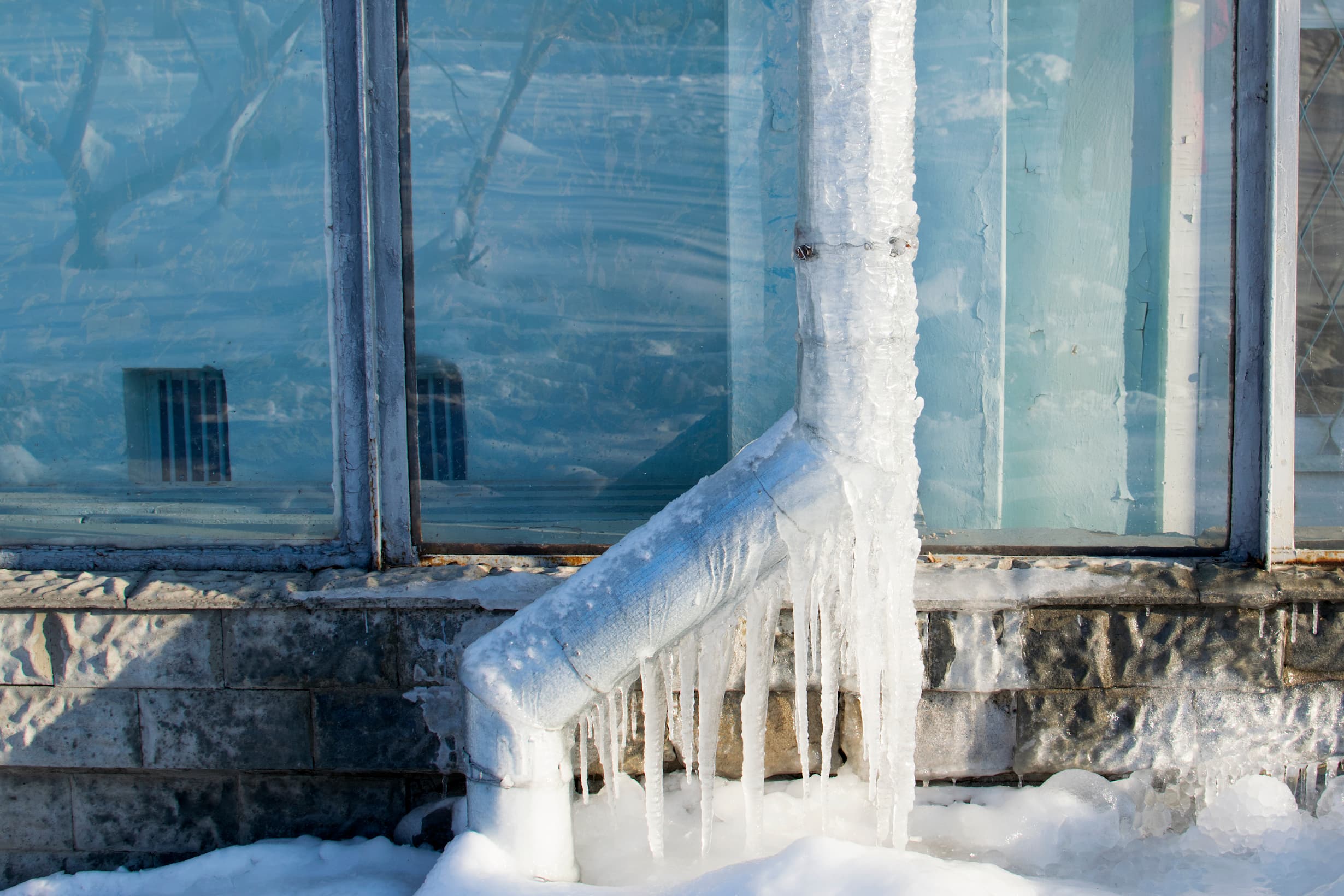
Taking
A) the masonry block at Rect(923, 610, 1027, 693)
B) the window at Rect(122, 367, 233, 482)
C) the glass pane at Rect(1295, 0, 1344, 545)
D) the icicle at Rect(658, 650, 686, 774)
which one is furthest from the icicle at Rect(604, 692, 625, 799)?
the glass pane at Rect(1295, 0, 1344, 545)

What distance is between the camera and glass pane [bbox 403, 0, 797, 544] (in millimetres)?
2889

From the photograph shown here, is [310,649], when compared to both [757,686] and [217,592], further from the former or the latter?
[757,686]

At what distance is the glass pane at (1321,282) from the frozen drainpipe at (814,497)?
1456 mm

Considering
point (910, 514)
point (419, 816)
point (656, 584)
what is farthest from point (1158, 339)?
point (419, 816)

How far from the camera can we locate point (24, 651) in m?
2.58

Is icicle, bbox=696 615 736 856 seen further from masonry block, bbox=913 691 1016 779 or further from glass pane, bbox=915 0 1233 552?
glass pane, bbox=915 0 1233 552

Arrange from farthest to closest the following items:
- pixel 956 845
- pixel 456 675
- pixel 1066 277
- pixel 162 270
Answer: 1. pixel 162 270
2. pixel 1066 277
3. pixel 456 675
4. pixel 956 845

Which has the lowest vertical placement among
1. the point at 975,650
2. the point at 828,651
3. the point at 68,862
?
the point at 68,862

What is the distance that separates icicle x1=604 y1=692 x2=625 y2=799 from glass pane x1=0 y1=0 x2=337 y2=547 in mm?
1167

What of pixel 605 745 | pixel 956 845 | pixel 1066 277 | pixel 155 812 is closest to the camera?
pixel 605 745

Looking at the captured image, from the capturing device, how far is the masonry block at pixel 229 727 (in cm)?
257

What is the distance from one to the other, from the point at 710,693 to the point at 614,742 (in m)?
0.28

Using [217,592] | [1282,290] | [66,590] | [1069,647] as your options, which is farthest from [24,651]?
[1282,290]

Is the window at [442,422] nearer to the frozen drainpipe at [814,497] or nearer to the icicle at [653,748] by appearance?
the frozen drainpipe at [814,497]
